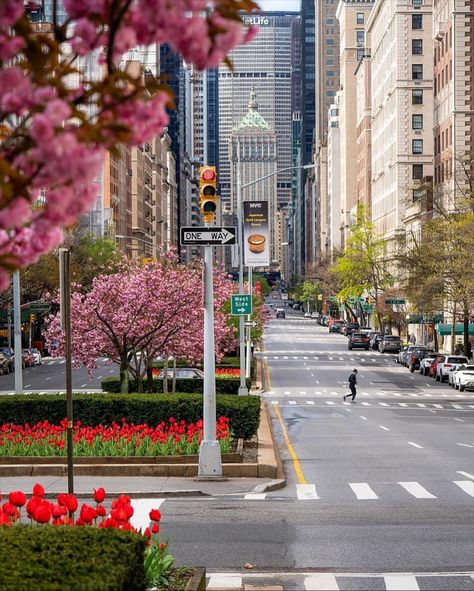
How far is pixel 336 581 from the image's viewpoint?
1310 cm

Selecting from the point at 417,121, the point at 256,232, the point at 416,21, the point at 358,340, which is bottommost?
the point at 358,340

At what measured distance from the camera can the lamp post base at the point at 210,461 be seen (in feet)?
73.9

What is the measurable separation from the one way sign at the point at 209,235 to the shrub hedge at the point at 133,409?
690 centimetres

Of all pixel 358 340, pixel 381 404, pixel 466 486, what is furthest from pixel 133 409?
pixel 358 340

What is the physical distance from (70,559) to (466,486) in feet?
51.6

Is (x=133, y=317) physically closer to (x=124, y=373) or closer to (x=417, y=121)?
(x=124, y=373)

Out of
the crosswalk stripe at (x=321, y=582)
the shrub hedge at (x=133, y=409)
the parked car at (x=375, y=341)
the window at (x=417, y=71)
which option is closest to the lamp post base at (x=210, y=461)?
the shrub hedge at (x=133, y=409)

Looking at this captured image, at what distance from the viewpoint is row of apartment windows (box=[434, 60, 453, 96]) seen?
101812mm

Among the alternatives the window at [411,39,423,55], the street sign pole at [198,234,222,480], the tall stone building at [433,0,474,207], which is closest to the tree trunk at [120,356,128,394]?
the street sign pole at [198,234,222,480]

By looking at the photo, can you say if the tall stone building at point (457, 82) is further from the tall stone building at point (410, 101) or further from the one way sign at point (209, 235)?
the one way sign at point (209, 235)

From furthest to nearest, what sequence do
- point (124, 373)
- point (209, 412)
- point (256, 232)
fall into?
point (256, 232) → point (124, 373) → point (209, 412)

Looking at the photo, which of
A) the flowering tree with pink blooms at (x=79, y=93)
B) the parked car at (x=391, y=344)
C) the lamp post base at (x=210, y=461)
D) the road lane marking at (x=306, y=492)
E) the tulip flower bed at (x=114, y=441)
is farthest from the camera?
the parked car at (x=391, y=344)

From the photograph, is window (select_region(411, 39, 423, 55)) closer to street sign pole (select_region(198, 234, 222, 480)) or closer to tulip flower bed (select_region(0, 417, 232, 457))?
tulip flower bed (select_region(0, 417, 232, 457))

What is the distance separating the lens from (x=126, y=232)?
463ft
